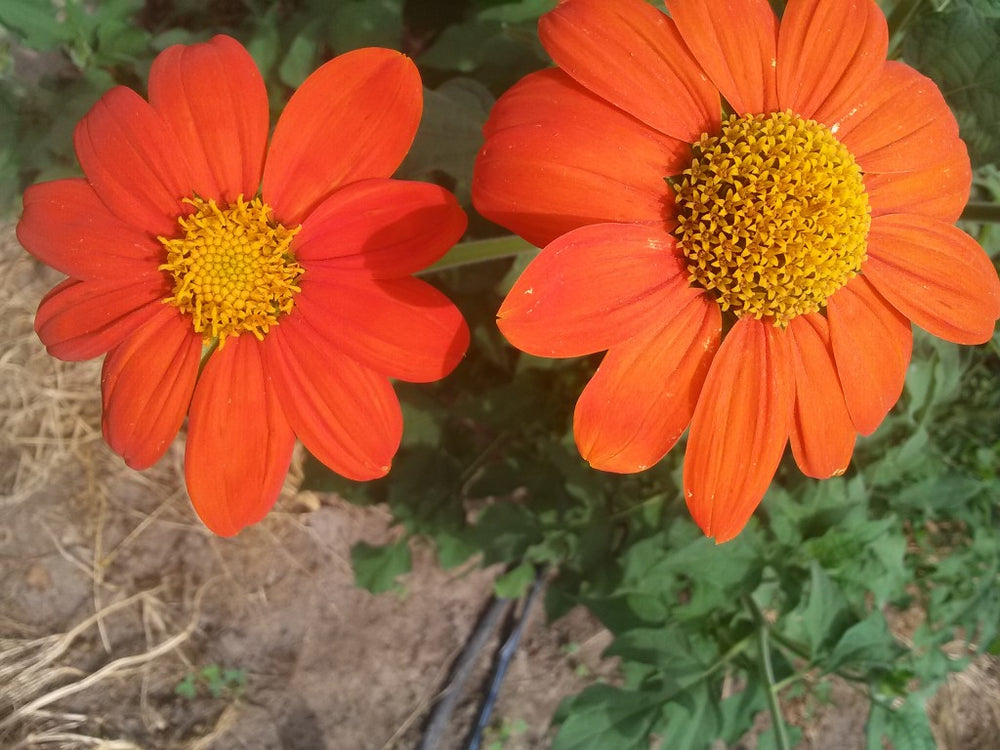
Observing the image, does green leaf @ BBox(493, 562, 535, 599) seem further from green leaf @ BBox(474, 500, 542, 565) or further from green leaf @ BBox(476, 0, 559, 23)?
green leaf @ BBox(476, 0, 559, 23)

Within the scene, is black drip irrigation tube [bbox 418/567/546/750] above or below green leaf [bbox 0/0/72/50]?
below

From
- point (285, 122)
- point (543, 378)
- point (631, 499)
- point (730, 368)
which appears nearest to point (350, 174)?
point (285, 122)

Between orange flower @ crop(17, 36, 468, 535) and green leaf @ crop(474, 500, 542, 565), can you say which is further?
green leaf @ crop(474, 500, 542, 565)

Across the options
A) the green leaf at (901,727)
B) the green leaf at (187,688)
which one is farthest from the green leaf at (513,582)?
the green leaf at (187,688)

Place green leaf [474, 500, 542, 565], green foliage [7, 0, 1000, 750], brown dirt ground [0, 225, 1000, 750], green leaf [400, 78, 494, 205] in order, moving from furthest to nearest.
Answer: brown dirt ground [0, 225, 1000, 750], green leaf [474, 500, 542, 565], green foliage [7, 0, 1000, 750], green leaf [400, 78, 494, 205]

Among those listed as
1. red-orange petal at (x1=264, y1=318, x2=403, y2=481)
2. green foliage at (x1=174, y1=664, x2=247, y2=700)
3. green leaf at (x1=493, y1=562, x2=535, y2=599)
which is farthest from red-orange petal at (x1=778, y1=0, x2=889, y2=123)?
green foliage at (x1=174, y1=664, x2=247, y2=700)

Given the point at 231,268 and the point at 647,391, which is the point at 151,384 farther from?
the point at 647,391

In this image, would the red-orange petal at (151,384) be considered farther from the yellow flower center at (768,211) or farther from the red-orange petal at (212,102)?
the yellow flower center at (768,211)
